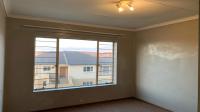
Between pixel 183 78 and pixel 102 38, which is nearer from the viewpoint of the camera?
pixel 183 78

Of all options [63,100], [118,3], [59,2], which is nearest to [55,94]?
[63,100]

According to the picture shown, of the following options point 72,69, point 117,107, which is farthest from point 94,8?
point 117,107

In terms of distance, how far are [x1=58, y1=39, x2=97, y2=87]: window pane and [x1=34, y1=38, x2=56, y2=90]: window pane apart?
0.61ft

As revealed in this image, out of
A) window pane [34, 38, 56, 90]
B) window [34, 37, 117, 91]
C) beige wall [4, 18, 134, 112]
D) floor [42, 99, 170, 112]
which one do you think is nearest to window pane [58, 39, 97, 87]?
window [34, 37, 117, 91]

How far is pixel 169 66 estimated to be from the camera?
4.21m

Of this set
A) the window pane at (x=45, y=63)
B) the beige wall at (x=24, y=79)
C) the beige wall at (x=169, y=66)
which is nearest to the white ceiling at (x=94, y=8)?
the beige wall at (x=24, y=79)

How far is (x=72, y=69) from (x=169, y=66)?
252 centimetres

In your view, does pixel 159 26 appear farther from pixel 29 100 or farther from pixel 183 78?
pixel 29 100

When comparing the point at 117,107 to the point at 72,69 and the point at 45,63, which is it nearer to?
the point at 72,69

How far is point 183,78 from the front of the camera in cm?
385

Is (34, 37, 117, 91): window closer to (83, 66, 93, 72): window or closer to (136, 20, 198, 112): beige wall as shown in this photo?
(83, 66, 93, 72): window

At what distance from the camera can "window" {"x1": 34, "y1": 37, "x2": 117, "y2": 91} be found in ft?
13.7

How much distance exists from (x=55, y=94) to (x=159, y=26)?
10.6 feet

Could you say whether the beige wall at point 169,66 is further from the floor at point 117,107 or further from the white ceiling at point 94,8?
the white ceiling at point 94,8
